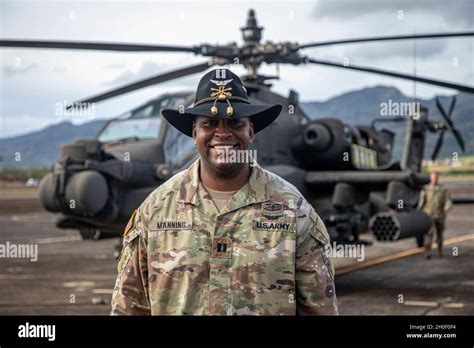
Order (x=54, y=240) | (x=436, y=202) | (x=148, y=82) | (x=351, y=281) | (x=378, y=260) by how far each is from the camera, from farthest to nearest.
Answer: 1. (x=54, y=240)
2. (x=378, y=260)
3. (x=436, y=202)
4. (x=351, y=281)
5. (x=148, y=82)

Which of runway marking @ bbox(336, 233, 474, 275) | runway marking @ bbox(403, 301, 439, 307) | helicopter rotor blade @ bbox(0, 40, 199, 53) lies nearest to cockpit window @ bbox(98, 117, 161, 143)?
helicopter rotor blade @ bbox(0, 40, 199, 53)

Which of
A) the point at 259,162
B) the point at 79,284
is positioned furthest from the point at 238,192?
the point at 79,284

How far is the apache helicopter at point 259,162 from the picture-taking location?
938 cm

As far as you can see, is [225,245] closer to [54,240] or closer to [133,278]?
[133,278]

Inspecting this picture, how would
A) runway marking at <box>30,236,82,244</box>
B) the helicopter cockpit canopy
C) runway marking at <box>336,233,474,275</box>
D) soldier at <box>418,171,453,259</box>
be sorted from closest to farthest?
the helicopter cockpit canopy < runway marking at <box>336,233,474,275</box> < soldier at <box>418,171,453,259</box> < runway marking at <box>30,236,82,244</box>

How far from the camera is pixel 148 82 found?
10.1 meters

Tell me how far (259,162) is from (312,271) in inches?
293

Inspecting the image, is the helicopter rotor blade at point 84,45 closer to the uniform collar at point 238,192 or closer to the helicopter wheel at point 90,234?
the helicopter wheel at point 90,234

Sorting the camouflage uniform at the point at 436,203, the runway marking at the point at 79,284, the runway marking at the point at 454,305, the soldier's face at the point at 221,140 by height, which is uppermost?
the soldier's face at the point at 221,140

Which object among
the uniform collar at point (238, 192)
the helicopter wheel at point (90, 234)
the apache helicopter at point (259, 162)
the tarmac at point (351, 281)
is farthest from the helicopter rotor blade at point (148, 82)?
the uniform collar at point (238, 192)

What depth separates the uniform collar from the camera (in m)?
3.24

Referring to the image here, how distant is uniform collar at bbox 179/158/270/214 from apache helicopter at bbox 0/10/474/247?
5.79 meters

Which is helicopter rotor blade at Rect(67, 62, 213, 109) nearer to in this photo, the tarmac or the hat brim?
the tarmac
